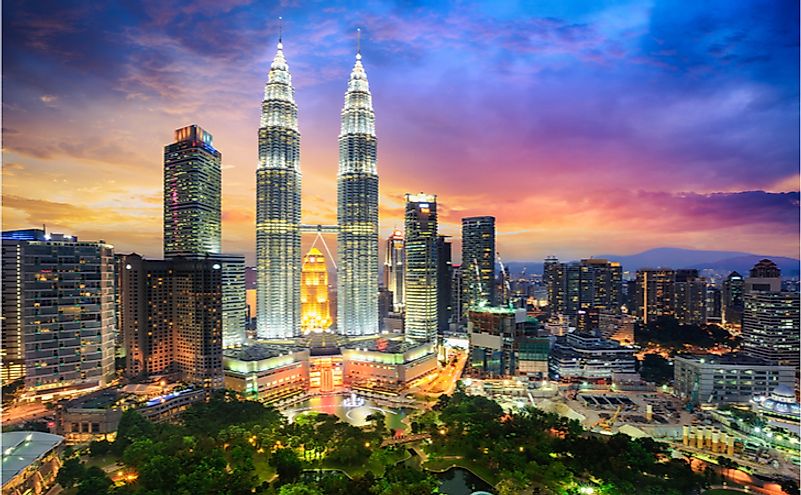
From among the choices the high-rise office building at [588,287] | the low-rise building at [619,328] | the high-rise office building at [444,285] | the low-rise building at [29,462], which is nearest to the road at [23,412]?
the low-rise building at [29,462]

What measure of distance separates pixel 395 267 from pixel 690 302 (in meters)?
33.5

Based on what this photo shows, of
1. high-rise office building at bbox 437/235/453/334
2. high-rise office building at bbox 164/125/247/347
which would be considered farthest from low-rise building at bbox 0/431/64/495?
high-rise office building at bbox 437/235/453/334

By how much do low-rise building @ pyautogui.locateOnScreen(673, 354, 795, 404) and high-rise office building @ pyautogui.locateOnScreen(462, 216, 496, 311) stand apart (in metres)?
20.9

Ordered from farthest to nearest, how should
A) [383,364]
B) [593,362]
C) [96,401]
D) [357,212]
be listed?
[357,212] < [593,362] < [383,364] < [96,401]

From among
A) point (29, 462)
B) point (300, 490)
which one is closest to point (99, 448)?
point (29, 462)

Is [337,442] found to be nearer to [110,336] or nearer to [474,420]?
[474,420]

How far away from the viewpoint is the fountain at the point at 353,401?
938 inches

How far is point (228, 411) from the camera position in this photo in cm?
1830

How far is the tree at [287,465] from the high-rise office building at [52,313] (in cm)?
1366

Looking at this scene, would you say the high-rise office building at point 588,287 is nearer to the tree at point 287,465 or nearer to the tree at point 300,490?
the tree at point 287,465

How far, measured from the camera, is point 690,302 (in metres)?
42.4

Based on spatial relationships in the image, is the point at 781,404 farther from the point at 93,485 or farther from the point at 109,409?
the point at 109,409

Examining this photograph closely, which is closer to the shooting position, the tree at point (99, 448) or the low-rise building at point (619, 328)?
the tree at point (99, 448)

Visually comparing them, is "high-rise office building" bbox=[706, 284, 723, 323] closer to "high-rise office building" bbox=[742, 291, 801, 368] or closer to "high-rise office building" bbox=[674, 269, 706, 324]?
"high-rise office building" bbox=[674, 269, 706, 324]
